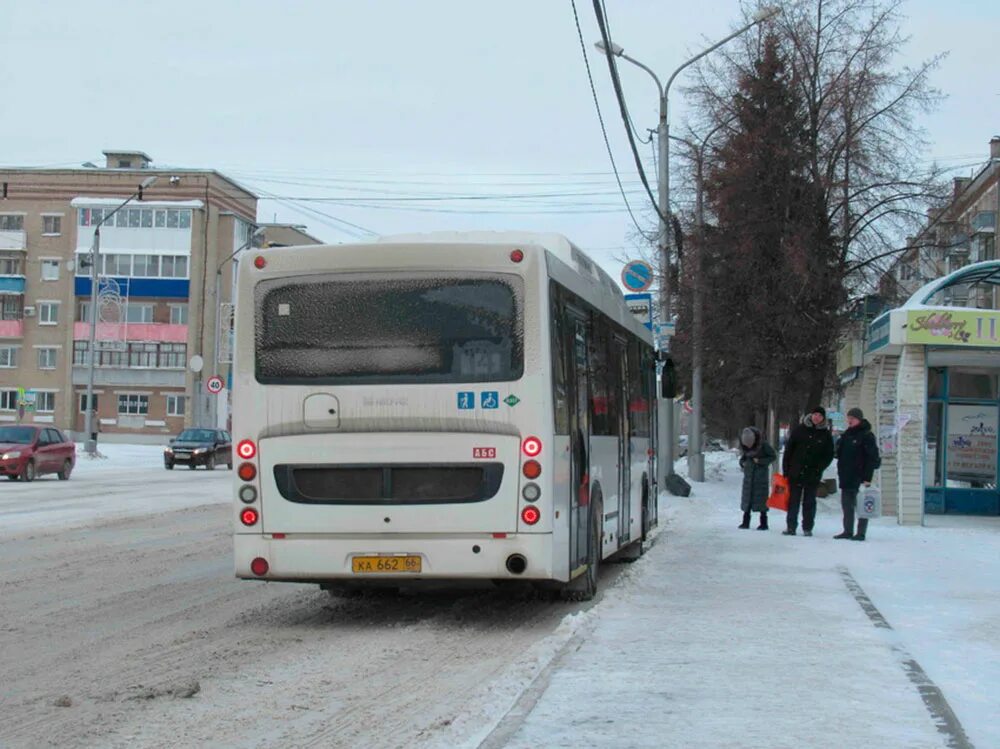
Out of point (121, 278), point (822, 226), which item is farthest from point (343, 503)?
point (121, 278)

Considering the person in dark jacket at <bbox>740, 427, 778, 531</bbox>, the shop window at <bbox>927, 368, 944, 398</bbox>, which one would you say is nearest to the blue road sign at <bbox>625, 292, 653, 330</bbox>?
the person in dark jacket at <bbox>740, 427, 778, 531</bbox>

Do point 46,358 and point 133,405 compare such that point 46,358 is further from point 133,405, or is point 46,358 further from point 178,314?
point 178,314

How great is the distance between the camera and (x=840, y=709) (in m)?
7.12

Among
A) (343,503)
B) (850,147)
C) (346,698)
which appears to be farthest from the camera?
(850,147)

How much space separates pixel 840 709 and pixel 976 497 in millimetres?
Result: 18905

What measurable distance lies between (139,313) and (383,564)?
250ft

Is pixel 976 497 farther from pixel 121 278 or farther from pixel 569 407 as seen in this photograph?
pixel 121 278

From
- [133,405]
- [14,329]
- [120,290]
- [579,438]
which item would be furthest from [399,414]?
[14,329]

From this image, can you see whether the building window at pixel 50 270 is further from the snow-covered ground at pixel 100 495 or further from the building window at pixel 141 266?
the snow-covered ground at pixel 100 495

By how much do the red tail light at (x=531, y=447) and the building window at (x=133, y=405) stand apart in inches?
2961

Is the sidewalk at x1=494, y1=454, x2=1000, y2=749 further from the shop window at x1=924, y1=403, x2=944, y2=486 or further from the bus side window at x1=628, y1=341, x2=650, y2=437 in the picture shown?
the shop window at x1=924, y1=403, x2=944, y2=486

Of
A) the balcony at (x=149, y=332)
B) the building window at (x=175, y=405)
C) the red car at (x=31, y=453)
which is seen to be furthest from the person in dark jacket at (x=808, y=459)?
the balcony at (x=149, y=332)

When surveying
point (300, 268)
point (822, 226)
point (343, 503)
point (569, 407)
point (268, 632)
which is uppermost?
point (822, 226)

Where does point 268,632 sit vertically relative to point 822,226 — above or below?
below
